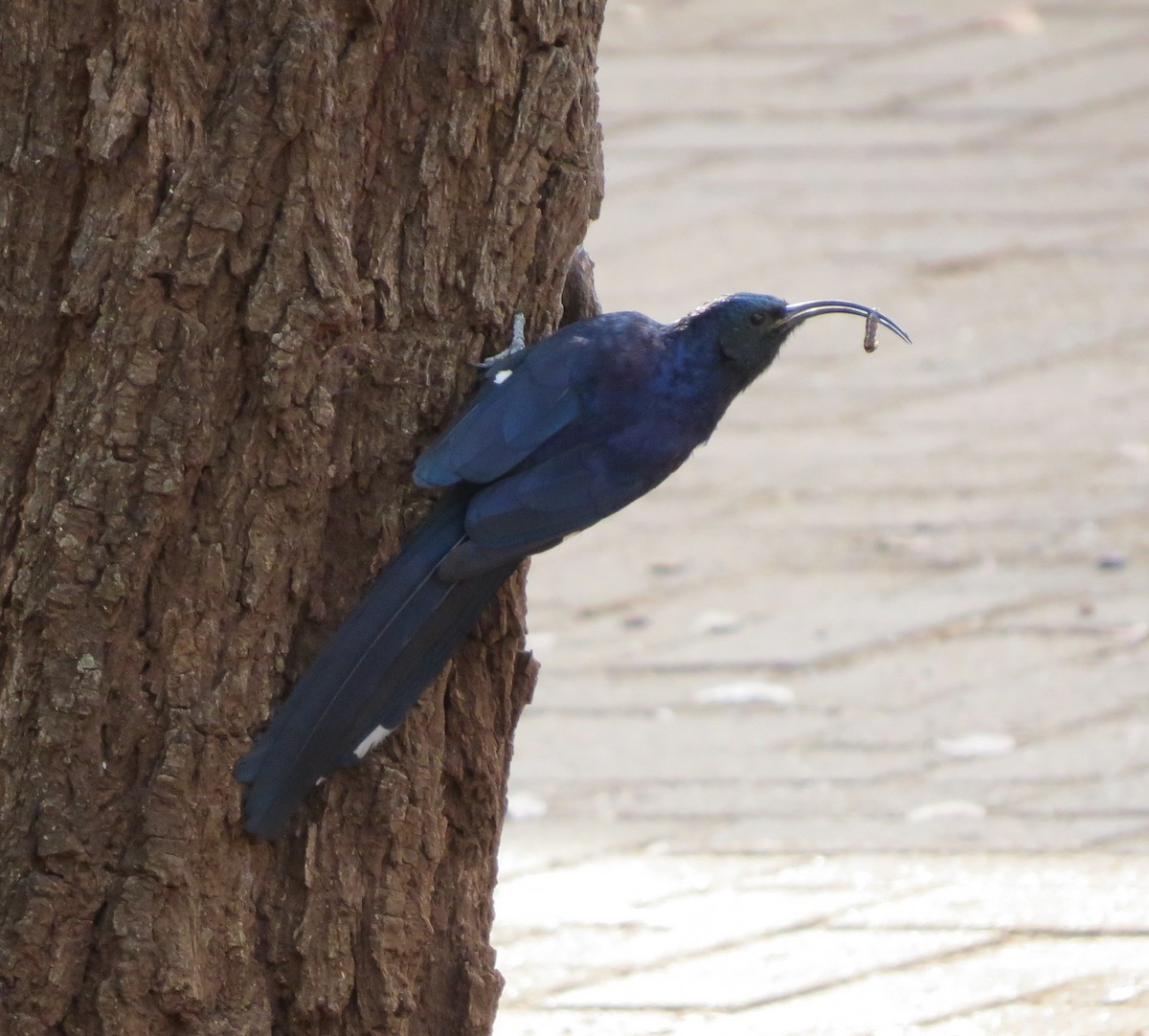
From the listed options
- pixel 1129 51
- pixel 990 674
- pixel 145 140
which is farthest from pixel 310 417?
pixel 1129 51

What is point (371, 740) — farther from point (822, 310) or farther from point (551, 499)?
point (822, 310)

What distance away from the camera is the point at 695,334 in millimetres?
2648

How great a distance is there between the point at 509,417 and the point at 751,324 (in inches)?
16.5

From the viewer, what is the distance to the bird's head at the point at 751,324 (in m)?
2.65

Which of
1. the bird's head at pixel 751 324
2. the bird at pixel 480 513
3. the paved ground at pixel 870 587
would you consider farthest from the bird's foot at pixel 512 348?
the paved ground at pixel 870 587

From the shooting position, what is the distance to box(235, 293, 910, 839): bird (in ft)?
7.74

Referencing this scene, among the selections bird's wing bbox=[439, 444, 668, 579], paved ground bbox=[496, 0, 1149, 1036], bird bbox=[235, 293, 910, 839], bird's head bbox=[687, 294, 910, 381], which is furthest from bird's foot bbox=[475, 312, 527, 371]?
paved ground bbox=[496, 0, 1149, 1036]

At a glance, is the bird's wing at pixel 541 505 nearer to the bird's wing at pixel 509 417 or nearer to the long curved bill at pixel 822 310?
the bird's wing at pixel 509 417

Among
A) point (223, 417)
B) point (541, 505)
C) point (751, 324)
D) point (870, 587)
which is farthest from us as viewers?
point (870, 587)

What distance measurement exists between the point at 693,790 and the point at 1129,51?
555 centimetres

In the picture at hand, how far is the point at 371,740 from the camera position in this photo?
239 cm

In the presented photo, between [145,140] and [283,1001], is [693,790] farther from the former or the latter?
[145,140]

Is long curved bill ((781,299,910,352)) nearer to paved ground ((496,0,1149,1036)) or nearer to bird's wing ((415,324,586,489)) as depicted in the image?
bird's wing ((415,324,586,489))

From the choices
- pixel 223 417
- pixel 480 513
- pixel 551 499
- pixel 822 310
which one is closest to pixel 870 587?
pixel 822 310
